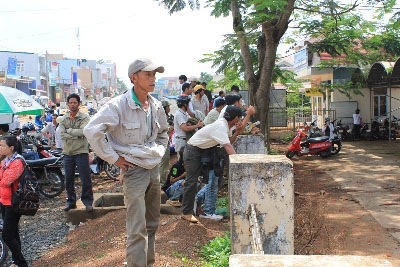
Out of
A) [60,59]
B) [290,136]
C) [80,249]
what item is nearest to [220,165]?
[80,249]

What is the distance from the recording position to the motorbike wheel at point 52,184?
9.04m

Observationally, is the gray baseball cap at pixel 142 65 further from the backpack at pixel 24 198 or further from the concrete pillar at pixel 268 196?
the backpack at pixel 24 198

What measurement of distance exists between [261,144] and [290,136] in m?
13.2

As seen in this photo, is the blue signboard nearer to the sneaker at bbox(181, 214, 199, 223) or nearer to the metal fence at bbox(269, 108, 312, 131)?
the metal fence at bbox(269, 108, 312, 131)

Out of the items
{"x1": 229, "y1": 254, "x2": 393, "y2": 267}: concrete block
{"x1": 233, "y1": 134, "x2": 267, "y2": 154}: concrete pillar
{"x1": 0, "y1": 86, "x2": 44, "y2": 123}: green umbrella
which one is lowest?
{"x1": 229, "y1": 254, "x2": 393, "y2": 267}: concrete block

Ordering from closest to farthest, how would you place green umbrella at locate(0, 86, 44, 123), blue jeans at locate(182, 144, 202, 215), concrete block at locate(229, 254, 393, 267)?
concrete block at locate(229, 254, 393, 267) → blue jeans at locate(182, 144, 202, 215) → green umbrella at locate(0, 86, 44, 123)

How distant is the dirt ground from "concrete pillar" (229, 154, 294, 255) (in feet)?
4.99

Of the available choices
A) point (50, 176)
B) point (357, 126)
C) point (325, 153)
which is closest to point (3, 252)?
point (50, 176)

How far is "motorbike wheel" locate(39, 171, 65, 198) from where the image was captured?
9.04m

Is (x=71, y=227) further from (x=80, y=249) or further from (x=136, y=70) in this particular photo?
(x=136, y=70)

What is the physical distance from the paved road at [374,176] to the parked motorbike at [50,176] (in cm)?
599

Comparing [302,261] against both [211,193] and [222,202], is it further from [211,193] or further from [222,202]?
[222,202]

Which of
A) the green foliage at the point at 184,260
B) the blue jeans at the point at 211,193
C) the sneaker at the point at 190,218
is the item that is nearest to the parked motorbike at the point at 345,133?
the blue jeans at the point at 211,193

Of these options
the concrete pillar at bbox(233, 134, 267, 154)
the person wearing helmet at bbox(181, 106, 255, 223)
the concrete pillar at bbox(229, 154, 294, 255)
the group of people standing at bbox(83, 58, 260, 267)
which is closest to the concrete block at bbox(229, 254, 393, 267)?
the concrete pillar at bbox(229, 154, 294, 255)
